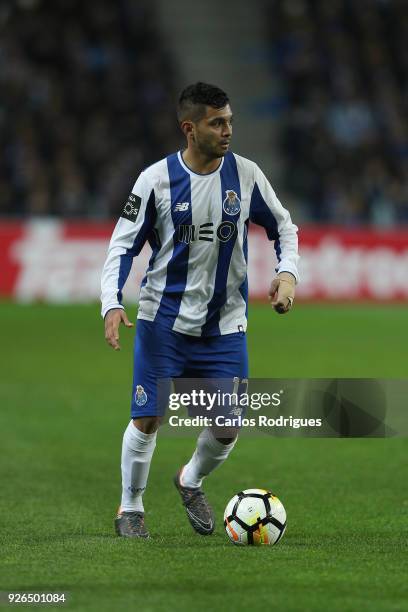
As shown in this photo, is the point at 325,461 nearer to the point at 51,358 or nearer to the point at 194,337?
the point at 194,337

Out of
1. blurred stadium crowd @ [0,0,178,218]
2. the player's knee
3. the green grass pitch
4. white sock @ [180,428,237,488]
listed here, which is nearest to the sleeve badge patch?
the player's knee

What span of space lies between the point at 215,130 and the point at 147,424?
4.83ft

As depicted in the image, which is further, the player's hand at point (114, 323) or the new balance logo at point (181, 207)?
the new balance logo at point (181, 207)

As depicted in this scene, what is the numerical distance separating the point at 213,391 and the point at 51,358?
9261 millimetres

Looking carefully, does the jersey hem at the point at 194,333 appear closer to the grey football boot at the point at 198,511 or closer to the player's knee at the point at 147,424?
the player's knee at the point at 147,424

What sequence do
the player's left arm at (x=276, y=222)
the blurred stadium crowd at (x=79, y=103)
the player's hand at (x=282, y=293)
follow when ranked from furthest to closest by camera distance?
the blurred stadium crowd at (x=79, y=103) → the player's left arm at (x=276, y=222) → the player's hand at (x=282, y=293)

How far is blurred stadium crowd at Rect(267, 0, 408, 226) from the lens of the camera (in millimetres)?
23875

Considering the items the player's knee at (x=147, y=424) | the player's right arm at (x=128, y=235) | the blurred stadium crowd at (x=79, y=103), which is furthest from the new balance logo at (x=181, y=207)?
the blurred stadium crowd at (x=79, y=103)

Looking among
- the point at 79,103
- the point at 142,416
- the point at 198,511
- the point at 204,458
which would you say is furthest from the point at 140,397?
the point at 79,103

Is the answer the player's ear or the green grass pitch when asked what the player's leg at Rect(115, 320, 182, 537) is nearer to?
the green grass pitch

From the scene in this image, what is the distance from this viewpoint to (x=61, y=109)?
23.8 m

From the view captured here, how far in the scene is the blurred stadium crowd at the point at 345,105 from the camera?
940 inches

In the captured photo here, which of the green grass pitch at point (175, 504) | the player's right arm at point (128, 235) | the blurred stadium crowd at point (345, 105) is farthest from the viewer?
the blurred stadium crowd at point (345, 105)

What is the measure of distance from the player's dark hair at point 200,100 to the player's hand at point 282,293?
2.89ft
